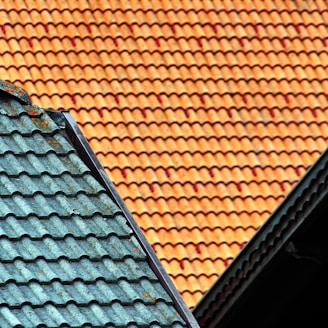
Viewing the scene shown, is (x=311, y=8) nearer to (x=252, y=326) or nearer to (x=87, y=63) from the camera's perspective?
(x=87, y=63)

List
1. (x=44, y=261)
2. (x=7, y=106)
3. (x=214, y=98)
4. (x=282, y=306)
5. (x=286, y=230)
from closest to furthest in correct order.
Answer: (x=44, y=261) → (x=7, y=106) → (x=286, y=230) → (x=282, y=306) → (x=214, y=98)

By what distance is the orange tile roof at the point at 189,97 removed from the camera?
1295 centimetres

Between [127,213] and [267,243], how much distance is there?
1689mm

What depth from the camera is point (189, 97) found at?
14109 mm

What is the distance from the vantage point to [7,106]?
900cm

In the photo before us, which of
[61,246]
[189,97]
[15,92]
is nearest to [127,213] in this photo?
[61,246]

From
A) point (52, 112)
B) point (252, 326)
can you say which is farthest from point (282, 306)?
point (52, 112)

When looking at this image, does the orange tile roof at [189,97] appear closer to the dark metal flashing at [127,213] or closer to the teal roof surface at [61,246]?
the dark metal flashing at [127,213]

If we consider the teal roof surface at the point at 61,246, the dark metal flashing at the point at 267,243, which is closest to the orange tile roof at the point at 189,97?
the dark metal flashing at the point at 267,243

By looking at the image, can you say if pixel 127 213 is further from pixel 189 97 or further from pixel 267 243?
pixel 189 97

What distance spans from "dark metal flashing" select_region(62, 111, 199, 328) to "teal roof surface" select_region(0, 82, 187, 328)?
3 centimetres

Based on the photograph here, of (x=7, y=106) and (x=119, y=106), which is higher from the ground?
(x=7, y=106)

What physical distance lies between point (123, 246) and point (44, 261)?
51cm

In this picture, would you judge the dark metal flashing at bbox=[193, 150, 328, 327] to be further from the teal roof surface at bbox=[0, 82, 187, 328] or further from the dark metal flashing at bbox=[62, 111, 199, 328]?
the teal roof surface at bbox=[0, 82, 187, 328]
